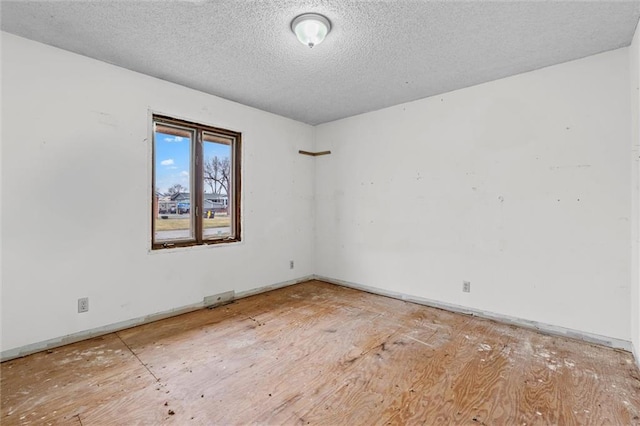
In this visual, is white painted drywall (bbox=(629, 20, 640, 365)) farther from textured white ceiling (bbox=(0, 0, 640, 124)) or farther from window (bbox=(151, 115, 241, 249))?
window (bbox=(151, 115, 241, 249))

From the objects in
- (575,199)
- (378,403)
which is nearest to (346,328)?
(378,403)

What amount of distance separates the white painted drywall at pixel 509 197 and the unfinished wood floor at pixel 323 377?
1.67 ft

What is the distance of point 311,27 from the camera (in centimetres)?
214

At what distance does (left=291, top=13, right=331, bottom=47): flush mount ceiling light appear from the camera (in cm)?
208

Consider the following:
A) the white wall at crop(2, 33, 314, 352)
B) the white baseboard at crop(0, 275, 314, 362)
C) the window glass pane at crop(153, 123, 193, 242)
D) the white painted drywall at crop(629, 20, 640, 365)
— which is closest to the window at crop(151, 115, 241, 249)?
the window glass pane at crop(153, 123, 193, 242)

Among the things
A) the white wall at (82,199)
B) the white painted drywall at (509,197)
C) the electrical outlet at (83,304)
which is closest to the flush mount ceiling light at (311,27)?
the white wall at (82,199)

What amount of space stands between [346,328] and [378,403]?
1151mm

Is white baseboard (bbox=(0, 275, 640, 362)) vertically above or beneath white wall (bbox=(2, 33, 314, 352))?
beneath

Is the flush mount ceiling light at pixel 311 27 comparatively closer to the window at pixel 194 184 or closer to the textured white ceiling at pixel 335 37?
the textured white ceiling at pixel 335 37

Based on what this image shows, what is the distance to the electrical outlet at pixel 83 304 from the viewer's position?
2629mm

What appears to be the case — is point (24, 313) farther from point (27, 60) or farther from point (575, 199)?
point (575, 199)

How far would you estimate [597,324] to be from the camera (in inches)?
102

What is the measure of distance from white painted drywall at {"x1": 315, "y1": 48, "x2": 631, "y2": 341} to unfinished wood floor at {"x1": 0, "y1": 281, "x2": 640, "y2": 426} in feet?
1.67

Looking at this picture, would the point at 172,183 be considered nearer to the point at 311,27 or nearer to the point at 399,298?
the point at 311,27
